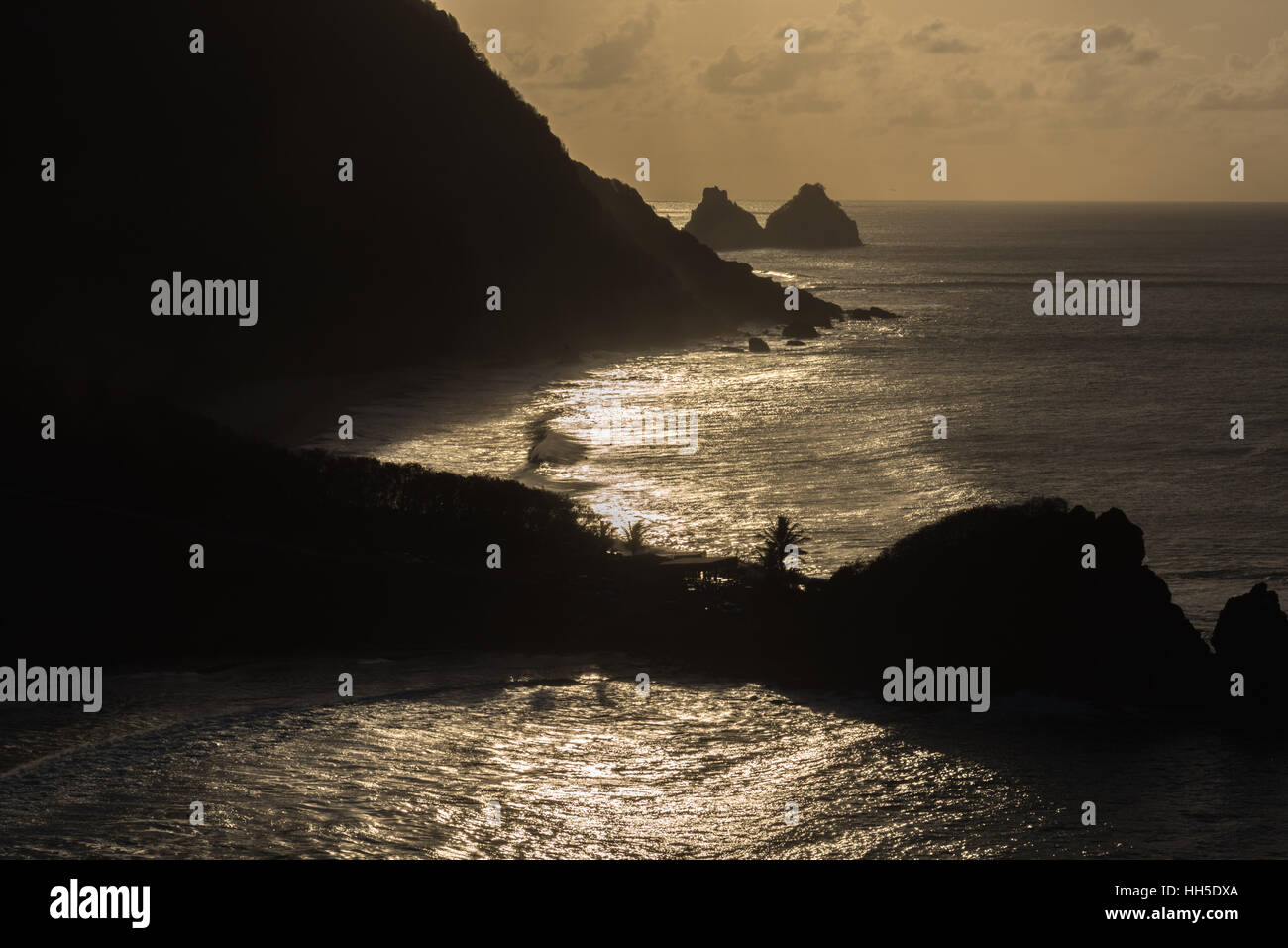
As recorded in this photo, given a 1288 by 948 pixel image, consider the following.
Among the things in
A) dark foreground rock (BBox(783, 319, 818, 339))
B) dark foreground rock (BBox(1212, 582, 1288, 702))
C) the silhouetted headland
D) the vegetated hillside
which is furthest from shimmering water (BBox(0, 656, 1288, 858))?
dark foreground rock (BBox(783, 319, 818, 339))

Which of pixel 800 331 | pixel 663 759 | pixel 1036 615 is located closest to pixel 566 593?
pixel 663 759

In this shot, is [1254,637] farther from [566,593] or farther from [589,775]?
[566,593]

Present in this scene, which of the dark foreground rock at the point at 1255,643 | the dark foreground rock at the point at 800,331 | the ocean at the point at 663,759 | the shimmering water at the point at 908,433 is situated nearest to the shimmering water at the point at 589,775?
the ocean at the point at 663,759

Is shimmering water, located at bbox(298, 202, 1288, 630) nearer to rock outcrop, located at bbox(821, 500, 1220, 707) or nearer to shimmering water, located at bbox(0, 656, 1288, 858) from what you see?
rock outcrop, located at bbox(821, 500, 1220, 707)

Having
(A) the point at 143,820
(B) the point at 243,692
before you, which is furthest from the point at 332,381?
(A) the point at 143,820

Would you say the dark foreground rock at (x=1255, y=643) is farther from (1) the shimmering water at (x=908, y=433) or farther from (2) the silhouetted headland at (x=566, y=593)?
(1) the shimmering water at (x=908, y=433)
